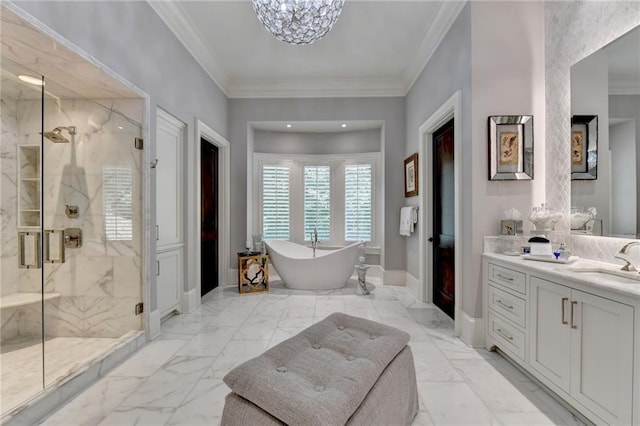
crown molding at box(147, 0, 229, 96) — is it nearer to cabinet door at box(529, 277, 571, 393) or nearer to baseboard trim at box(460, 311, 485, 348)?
cabinet door at box(529, 277, 571, 393)

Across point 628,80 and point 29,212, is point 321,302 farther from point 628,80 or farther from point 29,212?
point 628,80

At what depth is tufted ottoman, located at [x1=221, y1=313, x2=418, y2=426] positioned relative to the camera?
1054 mm

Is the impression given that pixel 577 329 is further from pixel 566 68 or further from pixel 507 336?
pixel 566 68

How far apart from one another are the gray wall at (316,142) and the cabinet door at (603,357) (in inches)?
160

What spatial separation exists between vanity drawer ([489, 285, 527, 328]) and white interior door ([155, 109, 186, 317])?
303 cm

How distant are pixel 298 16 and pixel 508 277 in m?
2.54

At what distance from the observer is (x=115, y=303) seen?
261cm

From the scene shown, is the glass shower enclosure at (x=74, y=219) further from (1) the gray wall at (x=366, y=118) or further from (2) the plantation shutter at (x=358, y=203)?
(2) the plantation shutter at (x=358, y=203)

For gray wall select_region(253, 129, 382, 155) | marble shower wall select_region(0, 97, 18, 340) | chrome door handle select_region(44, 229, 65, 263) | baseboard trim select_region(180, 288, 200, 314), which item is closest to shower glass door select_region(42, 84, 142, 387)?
chrome door handle select_region(44, 229, 65, 263)

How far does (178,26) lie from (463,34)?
2.79 metres

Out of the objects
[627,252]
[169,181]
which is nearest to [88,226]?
[169,181]

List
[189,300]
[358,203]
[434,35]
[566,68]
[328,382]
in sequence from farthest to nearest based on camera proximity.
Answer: [358,203]
[189,300]
[434,35]
[566,68]
[328,382]

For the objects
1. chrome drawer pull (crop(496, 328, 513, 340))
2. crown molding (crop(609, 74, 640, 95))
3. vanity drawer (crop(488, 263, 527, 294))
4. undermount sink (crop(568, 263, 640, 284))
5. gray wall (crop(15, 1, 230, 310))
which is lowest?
chrome drawer pull (crop(496, 328, 513, 340))

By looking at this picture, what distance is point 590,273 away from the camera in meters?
1.83
